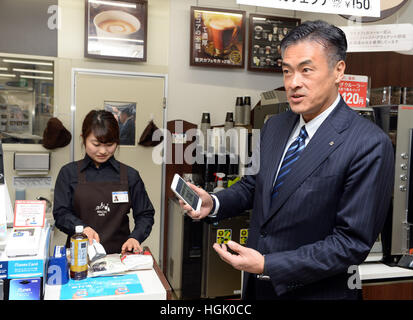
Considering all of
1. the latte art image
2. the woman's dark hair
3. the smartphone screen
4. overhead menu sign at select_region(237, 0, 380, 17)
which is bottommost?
the smartphone screen

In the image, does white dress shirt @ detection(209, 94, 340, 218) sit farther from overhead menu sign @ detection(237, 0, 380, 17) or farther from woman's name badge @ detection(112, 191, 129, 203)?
woman's name badge @ detection(112, 191, 129, 203)

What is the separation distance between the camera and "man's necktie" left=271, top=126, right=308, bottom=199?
143cm

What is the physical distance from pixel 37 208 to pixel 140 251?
0.57m

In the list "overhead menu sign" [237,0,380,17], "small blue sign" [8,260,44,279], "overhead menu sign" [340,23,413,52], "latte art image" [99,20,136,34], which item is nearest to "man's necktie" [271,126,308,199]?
"overhead menu sign" [237,0,380,17]

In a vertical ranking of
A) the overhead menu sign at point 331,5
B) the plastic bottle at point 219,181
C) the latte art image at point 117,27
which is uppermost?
the latte art image at point 117,27

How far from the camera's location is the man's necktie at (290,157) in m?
1.43

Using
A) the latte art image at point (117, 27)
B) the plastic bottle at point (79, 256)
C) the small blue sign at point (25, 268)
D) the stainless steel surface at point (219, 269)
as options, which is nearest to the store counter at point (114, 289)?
the plastic bottle at point (79, 256)

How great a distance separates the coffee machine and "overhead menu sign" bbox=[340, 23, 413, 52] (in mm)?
427

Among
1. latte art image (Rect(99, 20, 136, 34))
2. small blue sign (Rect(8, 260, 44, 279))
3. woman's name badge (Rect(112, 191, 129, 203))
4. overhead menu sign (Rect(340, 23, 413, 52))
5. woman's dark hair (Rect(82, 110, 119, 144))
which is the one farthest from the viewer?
latte art image (Rect(99, 20, 136, 34))

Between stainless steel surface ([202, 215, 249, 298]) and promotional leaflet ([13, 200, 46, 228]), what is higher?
promotional leaflet ([13, 200, 46, 228])

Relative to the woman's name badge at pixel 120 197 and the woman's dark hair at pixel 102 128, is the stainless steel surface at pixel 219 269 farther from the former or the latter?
the woman's dark hair at pixel 102 128

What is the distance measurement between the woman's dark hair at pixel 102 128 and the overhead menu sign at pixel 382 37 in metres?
1.36

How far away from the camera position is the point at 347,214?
1.25m
